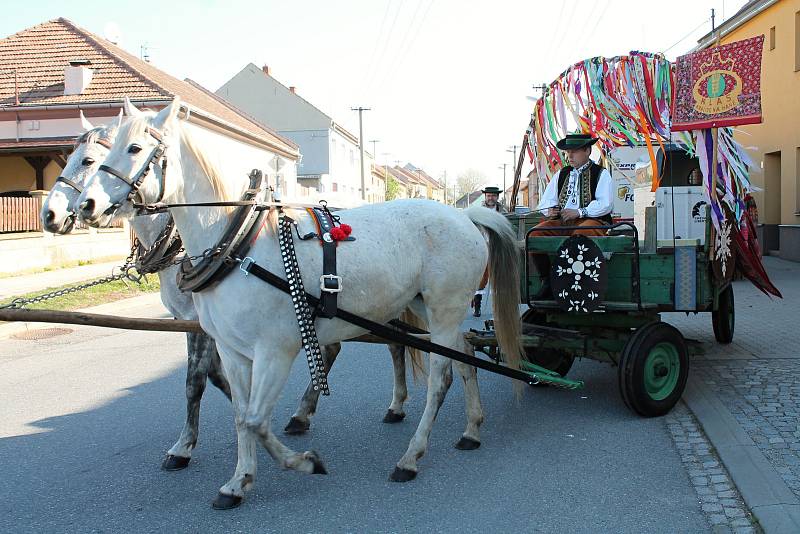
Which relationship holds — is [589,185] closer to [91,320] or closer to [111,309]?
[91,320]

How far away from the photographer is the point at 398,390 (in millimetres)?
5516

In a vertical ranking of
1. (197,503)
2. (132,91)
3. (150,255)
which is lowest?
(197,503)

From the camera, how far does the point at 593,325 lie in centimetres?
588

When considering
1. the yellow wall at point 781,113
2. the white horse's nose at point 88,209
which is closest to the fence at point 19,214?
the white horse's nose at point 88,209

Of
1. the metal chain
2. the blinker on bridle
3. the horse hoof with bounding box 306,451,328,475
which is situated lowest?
the horse hoof with bounding box 306,451,328,475

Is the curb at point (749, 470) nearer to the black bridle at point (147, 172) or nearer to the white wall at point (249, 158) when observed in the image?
the white wall at point (249, 158)

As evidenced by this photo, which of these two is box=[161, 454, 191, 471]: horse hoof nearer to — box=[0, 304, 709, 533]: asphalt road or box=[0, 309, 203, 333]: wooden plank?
box=[0, 304, 709, 533]: asphalt road

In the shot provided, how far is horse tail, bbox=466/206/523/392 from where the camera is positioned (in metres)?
4.99

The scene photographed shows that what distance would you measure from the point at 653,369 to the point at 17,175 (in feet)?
73.8

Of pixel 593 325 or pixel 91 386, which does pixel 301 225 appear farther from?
pixel 91 386

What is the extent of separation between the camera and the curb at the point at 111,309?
962cm

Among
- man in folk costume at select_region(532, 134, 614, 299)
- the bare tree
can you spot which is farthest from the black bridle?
the bare tree

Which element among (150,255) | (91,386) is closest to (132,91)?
(91,386)

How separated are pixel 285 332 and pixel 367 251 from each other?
71 cm
